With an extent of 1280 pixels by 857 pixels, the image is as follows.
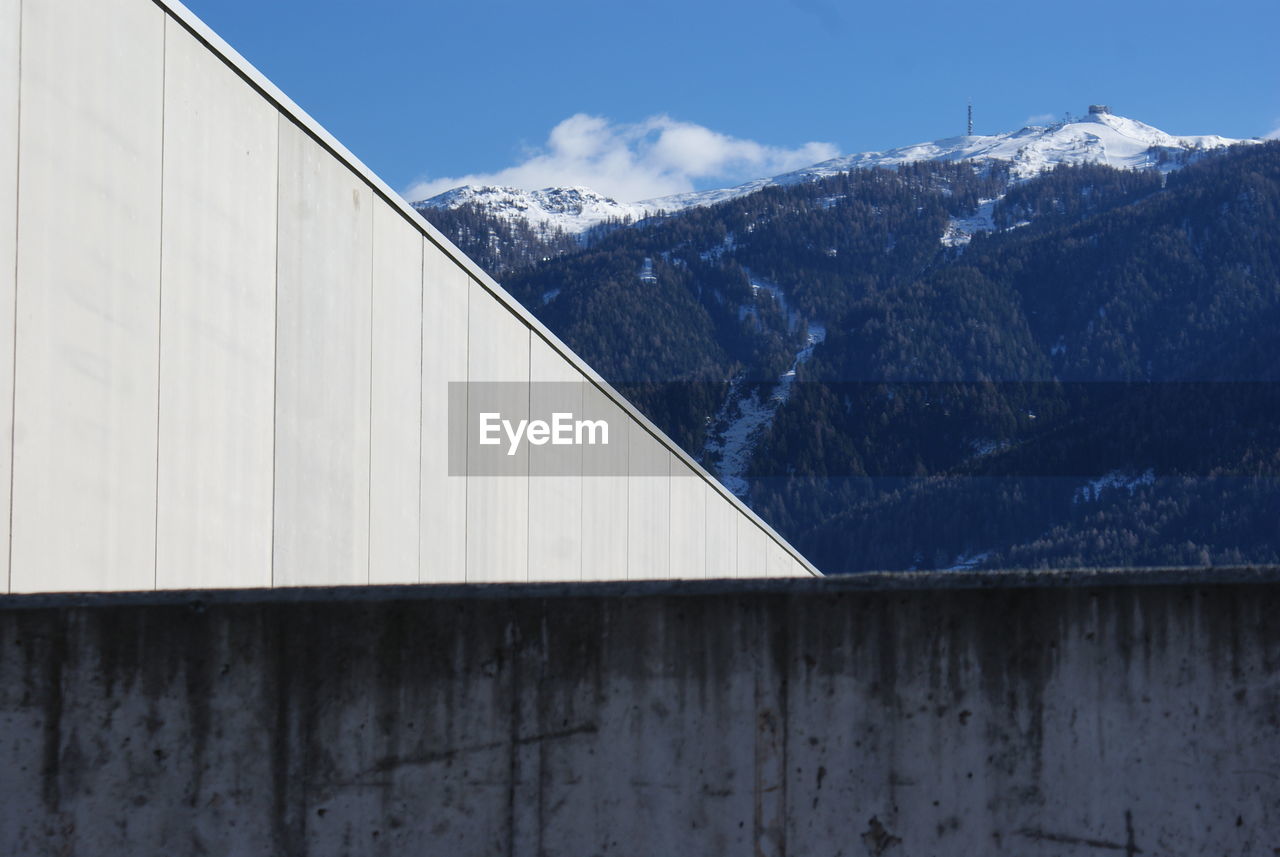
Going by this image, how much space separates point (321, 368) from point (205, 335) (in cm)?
153

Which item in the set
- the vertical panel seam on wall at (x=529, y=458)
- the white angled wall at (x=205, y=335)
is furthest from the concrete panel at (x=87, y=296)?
the vertical panel seam on wall at (x=529, y=458)

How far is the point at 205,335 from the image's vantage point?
8164 mm

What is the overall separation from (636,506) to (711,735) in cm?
1422

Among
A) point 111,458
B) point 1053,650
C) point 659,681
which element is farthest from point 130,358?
point 1053,650

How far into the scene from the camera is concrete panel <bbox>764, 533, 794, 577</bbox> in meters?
29.8

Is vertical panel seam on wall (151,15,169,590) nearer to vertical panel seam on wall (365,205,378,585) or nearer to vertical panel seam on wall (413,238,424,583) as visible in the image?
vertical panel seam on wall (365,205,378,585)

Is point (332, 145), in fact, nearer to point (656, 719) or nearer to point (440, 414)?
point (440, 414)

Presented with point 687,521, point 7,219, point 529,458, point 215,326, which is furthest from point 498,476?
point 687,521

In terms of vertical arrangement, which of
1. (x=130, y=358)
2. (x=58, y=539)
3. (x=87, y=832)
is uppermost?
(x=130, y=358)

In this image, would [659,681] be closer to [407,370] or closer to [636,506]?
[407,370]

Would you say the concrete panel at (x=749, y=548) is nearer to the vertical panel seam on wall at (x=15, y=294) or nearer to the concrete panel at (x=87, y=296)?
the concrete panel at (x=87, y=296)

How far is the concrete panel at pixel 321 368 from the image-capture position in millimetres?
9148

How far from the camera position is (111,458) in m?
7.21

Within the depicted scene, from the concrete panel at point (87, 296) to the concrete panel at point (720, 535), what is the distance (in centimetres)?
1574
